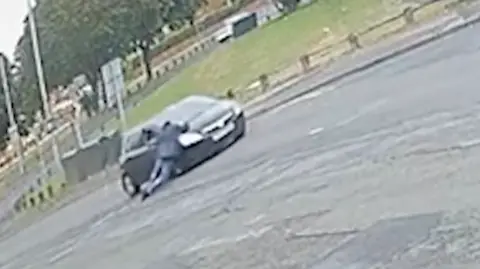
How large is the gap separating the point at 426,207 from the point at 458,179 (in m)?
0.49

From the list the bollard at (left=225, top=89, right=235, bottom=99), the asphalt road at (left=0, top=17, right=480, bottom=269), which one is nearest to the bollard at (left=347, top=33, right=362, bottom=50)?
the bollard at (left=225, top=89, right=235, bottom=99)

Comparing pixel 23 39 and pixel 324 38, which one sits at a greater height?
A: pixel 23 39

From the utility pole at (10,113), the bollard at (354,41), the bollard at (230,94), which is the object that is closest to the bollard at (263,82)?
the bollard at (230,94)

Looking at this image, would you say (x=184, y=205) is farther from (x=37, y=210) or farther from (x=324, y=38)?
(x=324, y=38)

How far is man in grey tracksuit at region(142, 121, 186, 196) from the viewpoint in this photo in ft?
44.5

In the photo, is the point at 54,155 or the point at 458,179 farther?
the point at 54,155

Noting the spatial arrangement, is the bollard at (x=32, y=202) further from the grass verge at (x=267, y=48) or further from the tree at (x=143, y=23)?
the tree at (x=143, y=23)

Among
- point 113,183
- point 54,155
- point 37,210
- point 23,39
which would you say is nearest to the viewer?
point 113,183

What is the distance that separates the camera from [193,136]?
1404 cm

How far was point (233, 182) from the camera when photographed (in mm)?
11031

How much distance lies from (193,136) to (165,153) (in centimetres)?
38

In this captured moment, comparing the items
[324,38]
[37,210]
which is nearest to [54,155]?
[37,210]

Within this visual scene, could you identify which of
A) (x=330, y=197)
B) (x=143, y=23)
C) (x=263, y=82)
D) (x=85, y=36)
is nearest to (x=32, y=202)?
(x=263, y=82)

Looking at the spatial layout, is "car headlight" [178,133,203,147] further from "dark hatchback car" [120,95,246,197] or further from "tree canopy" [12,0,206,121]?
"tree canopy" [12,0,206,121]
